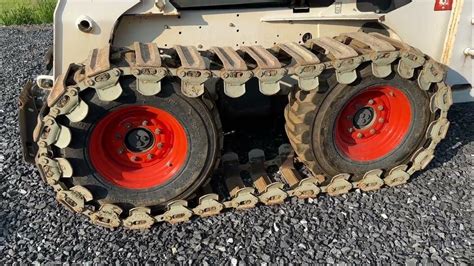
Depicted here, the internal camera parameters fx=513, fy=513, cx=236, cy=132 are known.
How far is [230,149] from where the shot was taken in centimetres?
457

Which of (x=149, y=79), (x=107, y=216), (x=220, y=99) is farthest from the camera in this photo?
(x=220, y=99)

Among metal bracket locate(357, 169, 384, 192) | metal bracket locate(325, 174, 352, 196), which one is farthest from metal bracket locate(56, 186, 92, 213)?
metal bracket locate(357, 169, 384, 192)

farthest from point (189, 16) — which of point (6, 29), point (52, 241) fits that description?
point (6, 29)

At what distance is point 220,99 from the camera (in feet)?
13.5

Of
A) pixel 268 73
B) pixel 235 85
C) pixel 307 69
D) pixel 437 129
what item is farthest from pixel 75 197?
pixel 437 129

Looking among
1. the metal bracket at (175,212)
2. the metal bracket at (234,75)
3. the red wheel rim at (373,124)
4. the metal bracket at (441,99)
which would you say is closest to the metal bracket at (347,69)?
the red wheel rim at (373,124)

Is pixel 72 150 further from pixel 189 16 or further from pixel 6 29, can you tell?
pixel 6 29

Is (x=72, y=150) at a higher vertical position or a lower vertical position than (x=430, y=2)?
lower

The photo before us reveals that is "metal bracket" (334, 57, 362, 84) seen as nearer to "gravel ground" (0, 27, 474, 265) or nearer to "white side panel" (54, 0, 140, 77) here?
"gravel ground" (0, 27, 474, 265)

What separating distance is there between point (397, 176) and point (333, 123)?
74 centimetres

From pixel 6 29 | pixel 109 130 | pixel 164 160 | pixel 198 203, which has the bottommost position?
pixel 6 29

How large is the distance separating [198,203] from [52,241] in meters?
1.04

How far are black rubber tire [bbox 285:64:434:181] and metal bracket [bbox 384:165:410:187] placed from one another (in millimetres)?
55

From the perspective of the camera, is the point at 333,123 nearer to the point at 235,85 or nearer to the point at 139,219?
the point at 235,85
